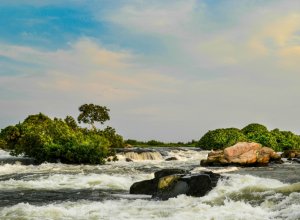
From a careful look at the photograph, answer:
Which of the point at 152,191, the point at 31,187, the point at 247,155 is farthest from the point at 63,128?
the point at 152,191

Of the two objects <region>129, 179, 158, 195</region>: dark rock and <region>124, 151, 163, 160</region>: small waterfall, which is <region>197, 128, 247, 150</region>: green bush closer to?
<region>124, 151, 163, 160</region>: small waterfall

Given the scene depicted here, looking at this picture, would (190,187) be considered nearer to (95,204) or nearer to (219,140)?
(95,204)

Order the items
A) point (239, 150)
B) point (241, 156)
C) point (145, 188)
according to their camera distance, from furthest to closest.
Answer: point (239, 150) < point (241, 156) < point (145, 188)

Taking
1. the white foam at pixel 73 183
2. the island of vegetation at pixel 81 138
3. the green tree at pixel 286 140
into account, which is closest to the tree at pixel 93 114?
the island of vegetation at pixel 81 138

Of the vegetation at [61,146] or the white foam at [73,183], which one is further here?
the vegetation at [61,146]

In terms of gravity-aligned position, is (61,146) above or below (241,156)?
above

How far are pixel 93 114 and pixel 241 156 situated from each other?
32306mm

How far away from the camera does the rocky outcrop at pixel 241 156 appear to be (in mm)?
30905

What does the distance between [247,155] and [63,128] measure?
1434cm

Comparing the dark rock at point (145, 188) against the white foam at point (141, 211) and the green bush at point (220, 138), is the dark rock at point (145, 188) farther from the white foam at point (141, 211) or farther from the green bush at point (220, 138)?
the green bush at point (220, 138)

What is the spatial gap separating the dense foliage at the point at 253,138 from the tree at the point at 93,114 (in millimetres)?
12926

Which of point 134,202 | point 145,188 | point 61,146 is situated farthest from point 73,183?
point 61,146

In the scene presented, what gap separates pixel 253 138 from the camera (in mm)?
52750

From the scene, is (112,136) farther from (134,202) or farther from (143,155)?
(134,202)
